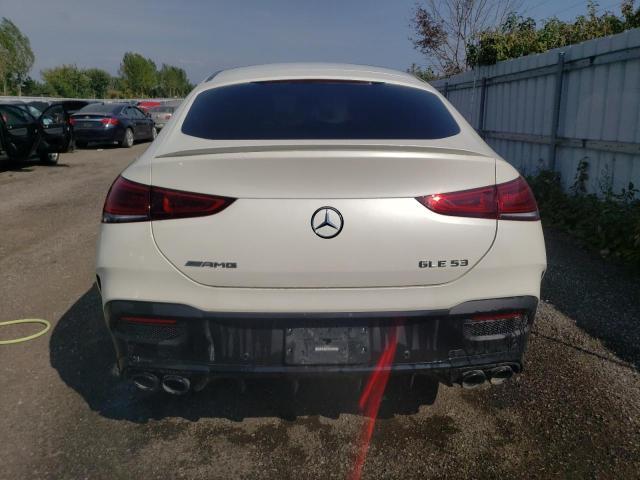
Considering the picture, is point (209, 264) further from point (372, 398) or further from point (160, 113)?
point (160, 113)

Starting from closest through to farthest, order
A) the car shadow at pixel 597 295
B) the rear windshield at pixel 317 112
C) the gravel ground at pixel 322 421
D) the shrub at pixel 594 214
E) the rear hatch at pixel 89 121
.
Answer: the gravel ground at pixel 322 421, the rear windshield at pixel 317 112, the car shadow at pixel 597 295, the shrub at pixel 594 214, the rear hatch at pixel 89 121

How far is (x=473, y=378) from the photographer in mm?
2383

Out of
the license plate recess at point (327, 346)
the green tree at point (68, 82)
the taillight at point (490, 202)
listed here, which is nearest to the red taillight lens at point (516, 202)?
the taillight at point (490, 202)

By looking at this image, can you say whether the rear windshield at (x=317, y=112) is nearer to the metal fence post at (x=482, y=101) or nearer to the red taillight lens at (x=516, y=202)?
the red taillight lens at (x=516, y=202)

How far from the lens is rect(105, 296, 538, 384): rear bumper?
2.20 meters

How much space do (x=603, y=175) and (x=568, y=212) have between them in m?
0.58

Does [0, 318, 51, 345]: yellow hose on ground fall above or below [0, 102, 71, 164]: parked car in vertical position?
below

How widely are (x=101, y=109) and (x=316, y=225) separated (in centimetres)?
1865

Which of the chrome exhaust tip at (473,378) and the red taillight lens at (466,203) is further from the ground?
the red taillight lens at (466,203)

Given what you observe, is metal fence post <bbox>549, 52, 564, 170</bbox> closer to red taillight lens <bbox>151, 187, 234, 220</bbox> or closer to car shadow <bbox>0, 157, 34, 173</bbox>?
red taillight lens <bbox>151, 187, 234, 220</bbox>

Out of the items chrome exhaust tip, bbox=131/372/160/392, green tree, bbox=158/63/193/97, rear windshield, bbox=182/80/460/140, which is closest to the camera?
chrome exhaust tip, bbox=131/372/160/392

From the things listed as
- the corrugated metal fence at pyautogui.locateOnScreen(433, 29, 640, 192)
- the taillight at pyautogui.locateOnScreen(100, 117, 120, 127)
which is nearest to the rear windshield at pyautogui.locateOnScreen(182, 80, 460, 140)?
the corrugated metal fence at pyautogui.locateOnScreen(433, 29, 640, 192)

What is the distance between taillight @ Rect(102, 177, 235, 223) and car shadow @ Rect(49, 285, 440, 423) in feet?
3.38

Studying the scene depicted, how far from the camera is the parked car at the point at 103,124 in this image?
18.2m
